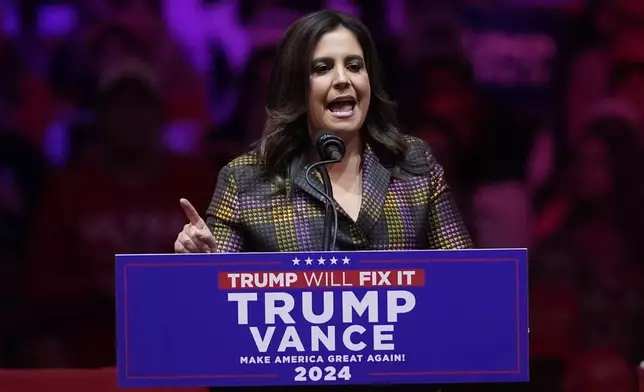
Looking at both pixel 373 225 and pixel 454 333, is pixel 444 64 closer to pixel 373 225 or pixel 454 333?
pixel 373 225

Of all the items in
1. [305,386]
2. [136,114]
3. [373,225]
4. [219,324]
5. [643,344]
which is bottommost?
[643,344]

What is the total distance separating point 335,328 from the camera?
1370 mm

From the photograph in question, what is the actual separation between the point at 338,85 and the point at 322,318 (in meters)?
0.49

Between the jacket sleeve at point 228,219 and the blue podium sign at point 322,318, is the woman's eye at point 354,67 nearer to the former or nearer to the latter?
the jacket sleeve at point 228,219

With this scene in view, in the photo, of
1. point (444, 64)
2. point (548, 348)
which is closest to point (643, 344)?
point (548, 348)

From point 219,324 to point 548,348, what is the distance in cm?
204

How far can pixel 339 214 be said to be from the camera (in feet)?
5.33

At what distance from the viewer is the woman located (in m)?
1.64

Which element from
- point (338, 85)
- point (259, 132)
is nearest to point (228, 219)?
point (338, 85)

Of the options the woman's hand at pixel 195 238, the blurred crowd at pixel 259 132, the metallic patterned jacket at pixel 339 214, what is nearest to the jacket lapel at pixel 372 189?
the metallic patterned jacket at pixel 339 214

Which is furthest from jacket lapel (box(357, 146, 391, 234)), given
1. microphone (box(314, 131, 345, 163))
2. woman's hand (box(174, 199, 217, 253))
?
woman's hand (box(174, 199, 217, 253))

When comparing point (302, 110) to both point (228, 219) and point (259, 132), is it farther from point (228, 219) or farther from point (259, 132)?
point (259, 132)

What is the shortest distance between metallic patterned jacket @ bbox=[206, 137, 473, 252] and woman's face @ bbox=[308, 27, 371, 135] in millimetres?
82

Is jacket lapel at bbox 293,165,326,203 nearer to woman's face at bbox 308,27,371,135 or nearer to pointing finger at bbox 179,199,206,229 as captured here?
woman's face at bbox 308,27,371,135
